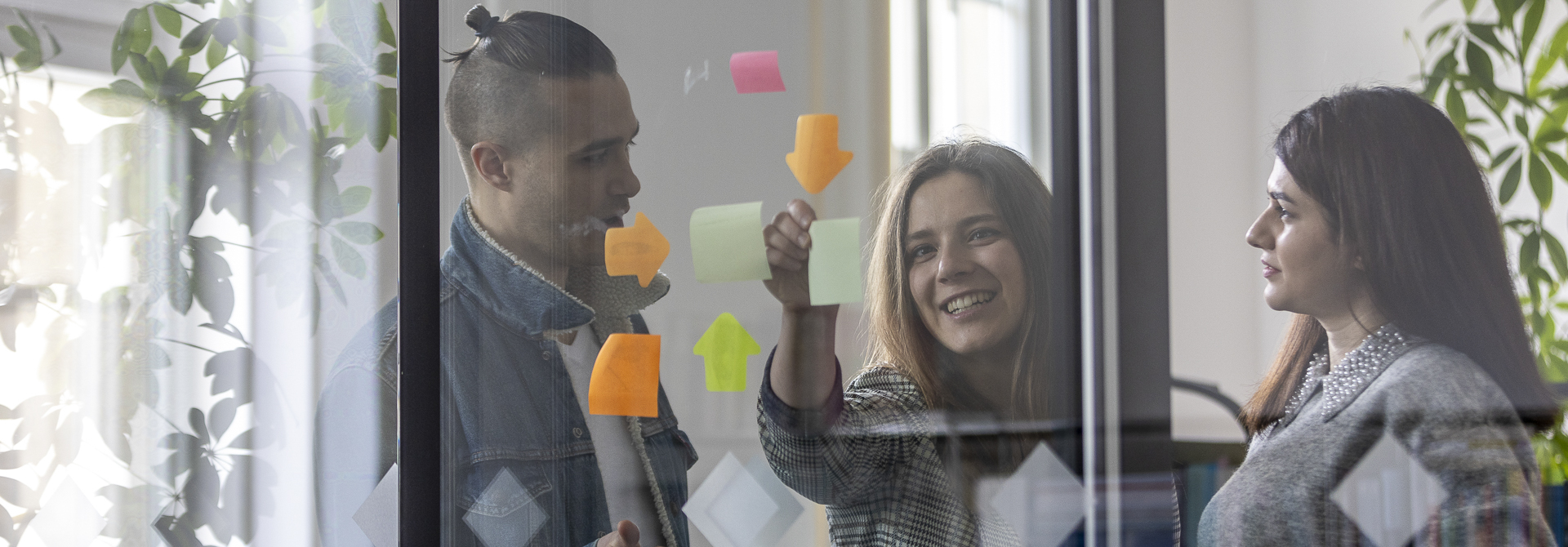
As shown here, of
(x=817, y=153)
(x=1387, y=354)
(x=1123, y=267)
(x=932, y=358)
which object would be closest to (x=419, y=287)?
(x=817, y=153)

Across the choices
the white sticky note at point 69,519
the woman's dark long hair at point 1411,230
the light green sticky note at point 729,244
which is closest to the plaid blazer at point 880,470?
the light green sticky note at point 729,244

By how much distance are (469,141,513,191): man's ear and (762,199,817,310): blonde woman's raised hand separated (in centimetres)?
34

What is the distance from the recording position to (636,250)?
98cm

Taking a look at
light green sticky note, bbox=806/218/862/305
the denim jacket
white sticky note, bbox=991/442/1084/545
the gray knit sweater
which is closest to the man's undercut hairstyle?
the denim jacket

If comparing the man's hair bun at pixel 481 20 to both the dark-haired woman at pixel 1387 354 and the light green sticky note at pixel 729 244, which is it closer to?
the light green sticky note at pixel 729 244

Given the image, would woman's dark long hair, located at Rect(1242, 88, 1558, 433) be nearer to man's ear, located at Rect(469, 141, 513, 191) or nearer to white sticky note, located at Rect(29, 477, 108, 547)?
man's ear, located at Rect(469, 141, 513, 191)

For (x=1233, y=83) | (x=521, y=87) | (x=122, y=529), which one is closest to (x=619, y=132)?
(x=521, y=87)

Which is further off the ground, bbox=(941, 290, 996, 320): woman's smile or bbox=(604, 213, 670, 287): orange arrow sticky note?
bbox=(604, 213, 670, 287): orange arrow sticky note

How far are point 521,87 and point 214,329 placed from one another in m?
0.50

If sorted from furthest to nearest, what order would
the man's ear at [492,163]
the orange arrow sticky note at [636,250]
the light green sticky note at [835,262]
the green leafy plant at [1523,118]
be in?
the man's ear at [492,163], the orange arrow sticky note at [636,250], the light green sticky note at [835,262], the green leafy plant at [1523,118]

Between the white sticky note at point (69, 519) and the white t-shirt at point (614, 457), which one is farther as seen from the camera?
the white sticky note at point (69, 519)

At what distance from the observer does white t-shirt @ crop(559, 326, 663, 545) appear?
3.24 ft

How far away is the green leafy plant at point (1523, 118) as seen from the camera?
580mm

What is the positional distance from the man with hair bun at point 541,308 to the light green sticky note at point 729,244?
5 centimetres
